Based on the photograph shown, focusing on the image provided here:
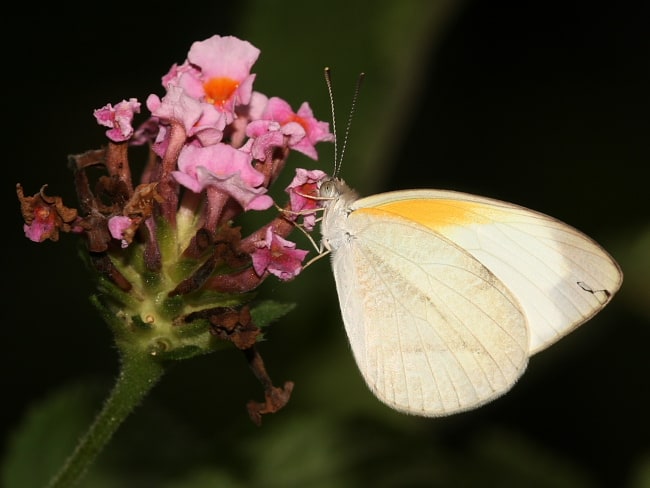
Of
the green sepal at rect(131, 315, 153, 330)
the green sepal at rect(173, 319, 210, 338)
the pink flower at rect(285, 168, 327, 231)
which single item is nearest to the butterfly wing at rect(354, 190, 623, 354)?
the pink flower at rect(285, 168, 327, 231)

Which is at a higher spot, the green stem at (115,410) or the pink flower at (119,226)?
the pink flower at (119,226)

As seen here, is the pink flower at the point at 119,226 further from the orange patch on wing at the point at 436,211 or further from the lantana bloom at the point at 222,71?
the orange patch on wing at the point at 436,211

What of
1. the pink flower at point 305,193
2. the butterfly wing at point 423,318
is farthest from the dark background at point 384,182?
the pink flower at point 305,193

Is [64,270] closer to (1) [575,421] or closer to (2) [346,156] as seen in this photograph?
(2) [346,156]

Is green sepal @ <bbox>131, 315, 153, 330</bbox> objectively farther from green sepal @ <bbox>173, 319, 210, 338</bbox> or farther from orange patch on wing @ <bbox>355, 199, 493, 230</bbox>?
orange patch on wing @ <bbox>355, 199, 493, 230</bbox>

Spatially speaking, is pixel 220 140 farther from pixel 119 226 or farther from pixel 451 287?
pixel 451 287

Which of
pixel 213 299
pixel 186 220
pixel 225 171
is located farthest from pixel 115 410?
pixel 225 171
